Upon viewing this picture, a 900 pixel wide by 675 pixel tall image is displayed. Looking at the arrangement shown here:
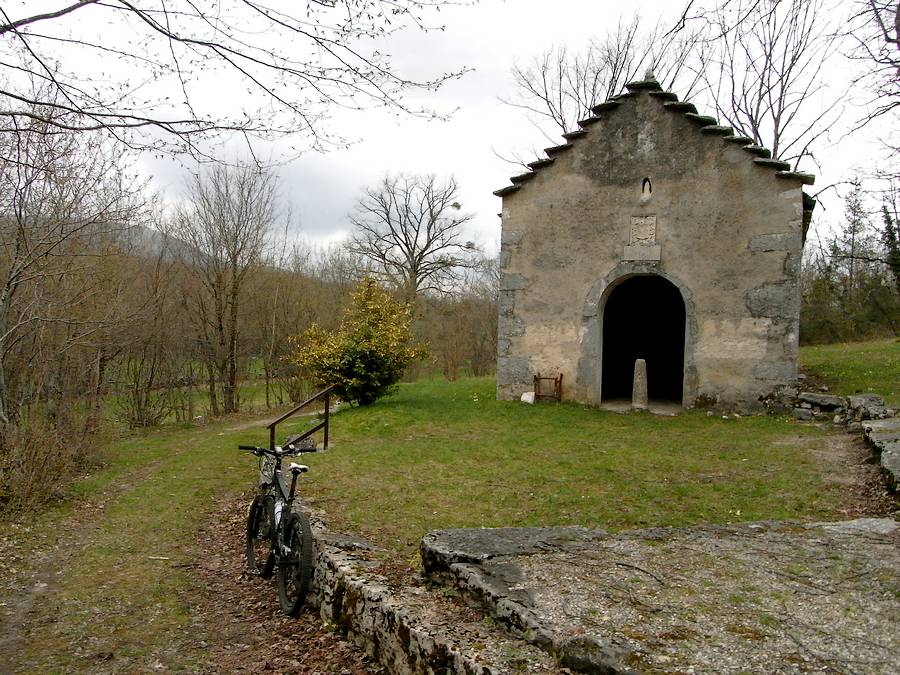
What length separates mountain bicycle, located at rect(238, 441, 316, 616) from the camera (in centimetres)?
444

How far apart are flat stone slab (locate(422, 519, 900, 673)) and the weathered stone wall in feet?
22.9

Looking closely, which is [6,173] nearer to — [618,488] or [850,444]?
[618,488]

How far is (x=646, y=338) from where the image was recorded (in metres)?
16.7

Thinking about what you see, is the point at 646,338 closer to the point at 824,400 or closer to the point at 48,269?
the point at 824,400

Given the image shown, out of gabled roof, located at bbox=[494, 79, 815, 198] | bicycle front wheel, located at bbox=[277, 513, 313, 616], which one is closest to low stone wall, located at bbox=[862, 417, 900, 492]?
gabled roof, located at bbox=[494, 79, 815, 198]

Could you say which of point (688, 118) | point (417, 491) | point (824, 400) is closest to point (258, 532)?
point (417, 491)

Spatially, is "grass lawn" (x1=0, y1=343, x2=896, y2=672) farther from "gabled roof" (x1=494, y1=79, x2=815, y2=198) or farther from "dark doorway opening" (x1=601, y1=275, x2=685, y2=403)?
"dark doorway opening" (x1=601, y1=275, x2=685, y2=403)

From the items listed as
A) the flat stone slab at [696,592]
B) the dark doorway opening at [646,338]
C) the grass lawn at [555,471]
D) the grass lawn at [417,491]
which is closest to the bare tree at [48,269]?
the grass lawn at [417,491]

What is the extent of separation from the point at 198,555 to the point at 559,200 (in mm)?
8997

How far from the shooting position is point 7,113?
14.5 feet

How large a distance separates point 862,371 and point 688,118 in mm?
6384

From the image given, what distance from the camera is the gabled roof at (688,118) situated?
35.0 feet

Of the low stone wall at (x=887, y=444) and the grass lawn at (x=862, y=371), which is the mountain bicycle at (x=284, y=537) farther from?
the grass lawn at (x=862, y=371)

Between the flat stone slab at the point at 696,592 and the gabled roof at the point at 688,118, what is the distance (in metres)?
7.93
